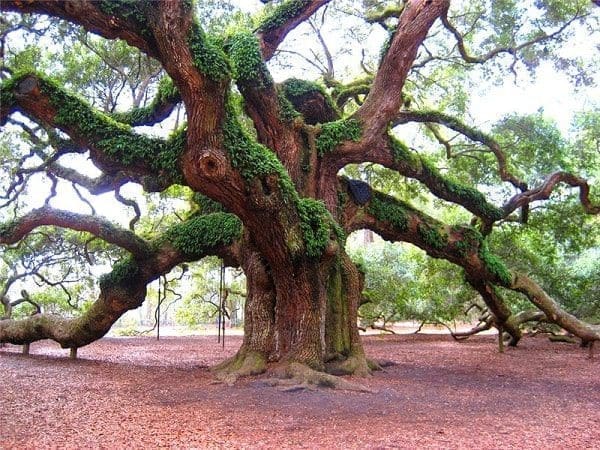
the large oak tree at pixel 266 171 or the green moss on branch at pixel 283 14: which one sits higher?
the green moss on branch at pixel 283 14

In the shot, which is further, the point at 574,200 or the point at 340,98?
the point at 574,200

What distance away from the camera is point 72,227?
9.71 metres

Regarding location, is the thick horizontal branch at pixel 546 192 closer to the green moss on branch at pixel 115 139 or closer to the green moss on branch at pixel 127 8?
the green moss on branch at pixel 115 139

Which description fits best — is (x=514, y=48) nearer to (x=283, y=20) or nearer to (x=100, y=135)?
(x=283, y=20)

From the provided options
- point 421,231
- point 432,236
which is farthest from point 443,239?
point 421,231

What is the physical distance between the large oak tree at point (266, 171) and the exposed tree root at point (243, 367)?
3 cm

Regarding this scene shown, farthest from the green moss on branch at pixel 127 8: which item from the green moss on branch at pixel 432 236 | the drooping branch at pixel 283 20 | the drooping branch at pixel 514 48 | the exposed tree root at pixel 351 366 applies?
the drooping branch at pixel 514 48

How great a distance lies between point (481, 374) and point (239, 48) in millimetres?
6682

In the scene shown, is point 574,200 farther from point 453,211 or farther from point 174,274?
point 174,274

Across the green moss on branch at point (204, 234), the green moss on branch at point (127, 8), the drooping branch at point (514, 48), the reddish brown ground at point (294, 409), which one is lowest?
the reddish brown ground at point (294, 409)

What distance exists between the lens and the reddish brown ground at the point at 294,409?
4.99 m

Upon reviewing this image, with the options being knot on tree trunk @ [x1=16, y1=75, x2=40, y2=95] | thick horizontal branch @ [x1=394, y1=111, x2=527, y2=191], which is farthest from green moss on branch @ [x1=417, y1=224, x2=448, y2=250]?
knot on tree trunk @ [x1=16, y1=75, x2=40, y2=95]

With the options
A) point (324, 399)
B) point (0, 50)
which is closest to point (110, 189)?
point (0, 50)

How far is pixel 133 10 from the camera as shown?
6496 millimetres
